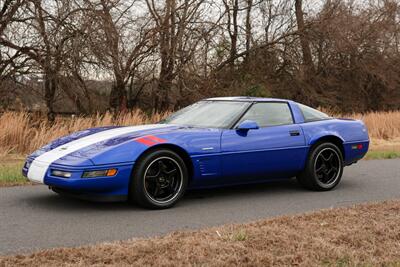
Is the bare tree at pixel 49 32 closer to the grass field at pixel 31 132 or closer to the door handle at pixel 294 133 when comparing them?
the grass field at pixel 31 132

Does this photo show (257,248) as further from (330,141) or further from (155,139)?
(330,141)

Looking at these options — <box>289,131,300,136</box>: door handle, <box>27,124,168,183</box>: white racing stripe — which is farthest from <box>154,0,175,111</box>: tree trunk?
<box>27,124,168,183</box>: white racing stripe

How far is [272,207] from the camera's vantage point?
6.53 metres

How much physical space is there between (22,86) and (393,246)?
17.2m

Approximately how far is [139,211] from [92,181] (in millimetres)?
660

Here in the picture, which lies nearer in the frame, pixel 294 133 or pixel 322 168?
pixel 294 133

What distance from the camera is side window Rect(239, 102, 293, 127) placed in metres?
7.15

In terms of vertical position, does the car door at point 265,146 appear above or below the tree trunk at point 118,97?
below

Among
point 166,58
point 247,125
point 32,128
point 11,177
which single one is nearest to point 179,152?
point 247,125

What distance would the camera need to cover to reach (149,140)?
6109 mm

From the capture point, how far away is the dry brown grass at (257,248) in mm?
4090

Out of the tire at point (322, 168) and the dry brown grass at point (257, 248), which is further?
the tire at point (322, 168)

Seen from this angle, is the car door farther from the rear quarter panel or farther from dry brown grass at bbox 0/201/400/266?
dry brown grass at bbox 0/201/400/266

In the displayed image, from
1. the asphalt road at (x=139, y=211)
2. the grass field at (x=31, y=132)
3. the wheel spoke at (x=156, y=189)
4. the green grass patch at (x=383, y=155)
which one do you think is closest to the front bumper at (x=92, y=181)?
the asphalt road at (x=139, y=211)
